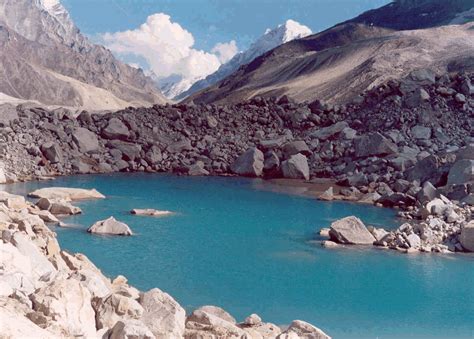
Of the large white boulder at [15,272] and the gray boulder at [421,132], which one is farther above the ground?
the gray boulder at [421,132]

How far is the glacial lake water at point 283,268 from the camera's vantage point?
1508 centimetres

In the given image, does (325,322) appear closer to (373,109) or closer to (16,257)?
(16,257)

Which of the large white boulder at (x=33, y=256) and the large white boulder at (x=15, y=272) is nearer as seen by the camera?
the large white boulder at (x=15, y=272)

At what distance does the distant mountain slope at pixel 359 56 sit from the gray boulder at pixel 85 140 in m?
24.4

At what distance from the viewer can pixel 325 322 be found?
14391 mm

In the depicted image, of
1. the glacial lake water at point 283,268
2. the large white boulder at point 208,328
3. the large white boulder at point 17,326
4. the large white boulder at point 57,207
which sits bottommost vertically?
the glacial lake water at point 283,268

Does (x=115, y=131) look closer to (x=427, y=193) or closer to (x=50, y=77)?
(x=427, y=193)

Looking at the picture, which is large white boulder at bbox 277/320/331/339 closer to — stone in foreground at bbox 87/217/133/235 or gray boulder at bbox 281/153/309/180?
stone in foreground at bbox 87/217/133/235

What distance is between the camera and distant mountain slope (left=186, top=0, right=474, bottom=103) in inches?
2479

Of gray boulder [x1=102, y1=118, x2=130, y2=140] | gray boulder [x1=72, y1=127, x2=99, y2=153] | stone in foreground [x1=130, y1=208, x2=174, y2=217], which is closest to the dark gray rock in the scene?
gray boulder [x1=72, y1=127, x2=99, y2=153]

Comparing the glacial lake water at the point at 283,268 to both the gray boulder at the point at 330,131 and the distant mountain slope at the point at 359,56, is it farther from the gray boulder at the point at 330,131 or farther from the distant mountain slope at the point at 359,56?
the distant mountain slope at the point at 359,56

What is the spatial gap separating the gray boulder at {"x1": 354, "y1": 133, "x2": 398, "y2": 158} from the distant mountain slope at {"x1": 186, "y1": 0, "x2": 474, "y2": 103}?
65.3 ft

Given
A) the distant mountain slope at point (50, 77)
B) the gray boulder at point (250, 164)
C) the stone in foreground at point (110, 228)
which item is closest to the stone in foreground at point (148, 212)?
the stone in foreground at point (110, 228)

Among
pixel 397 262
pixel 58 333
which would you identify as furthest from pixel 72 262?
pixel 397 262
